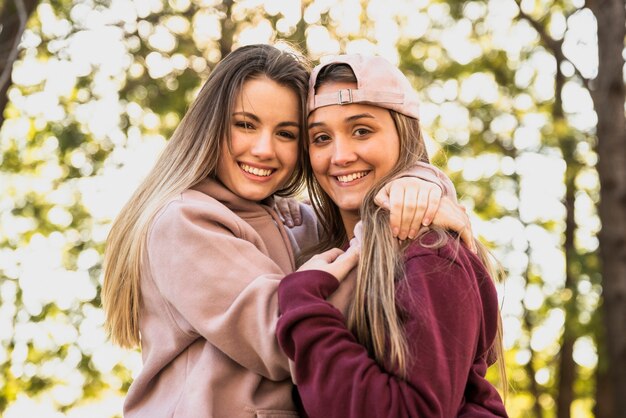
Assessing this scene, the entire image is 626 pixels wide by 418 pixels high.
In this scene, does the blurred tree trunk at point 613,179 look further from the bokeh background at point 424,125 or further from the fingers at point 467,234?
the fingers at point 467,234

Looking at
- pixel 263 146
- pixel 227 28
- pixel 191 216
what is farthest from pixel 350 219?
pixel 227 28

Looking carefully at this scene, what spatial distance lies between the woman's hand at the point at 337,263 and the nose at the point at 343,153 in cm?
37

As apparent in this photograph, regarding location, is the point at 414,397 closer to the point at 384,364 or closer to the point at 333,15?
the point at 384,364

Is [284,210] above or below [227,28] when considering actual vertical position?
above

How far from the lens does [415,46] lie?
14.6 meters

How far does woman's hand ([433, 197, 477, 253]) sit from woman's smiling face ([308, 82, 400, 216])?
13.4 inches

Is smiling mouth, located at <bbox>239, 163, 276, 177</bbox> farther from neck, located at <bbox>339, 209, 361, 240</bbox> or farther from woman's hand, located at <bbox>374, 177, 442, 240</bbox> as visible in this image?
woman's hand, located at <bbox>374, 177, 442, 240</bbox>

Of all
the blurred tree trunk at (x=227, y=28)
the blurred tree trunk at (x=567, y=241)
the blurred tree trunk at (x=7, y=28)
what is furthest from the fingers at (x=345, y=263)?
the blurred tree trunk at (x=567, y=241)

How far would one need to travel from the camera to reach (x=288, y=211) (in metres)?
4.14

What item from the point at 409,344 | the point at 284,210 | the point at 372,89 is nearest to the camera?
the point at 409,344

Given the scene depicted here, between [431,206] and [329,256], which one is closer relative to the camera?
[431,206]

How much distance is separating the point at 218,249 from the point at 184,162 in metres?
0.49

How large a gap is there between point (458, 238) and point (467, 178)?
1190 cm

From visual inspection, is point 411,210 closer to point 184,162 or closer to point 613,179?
point 184,162
